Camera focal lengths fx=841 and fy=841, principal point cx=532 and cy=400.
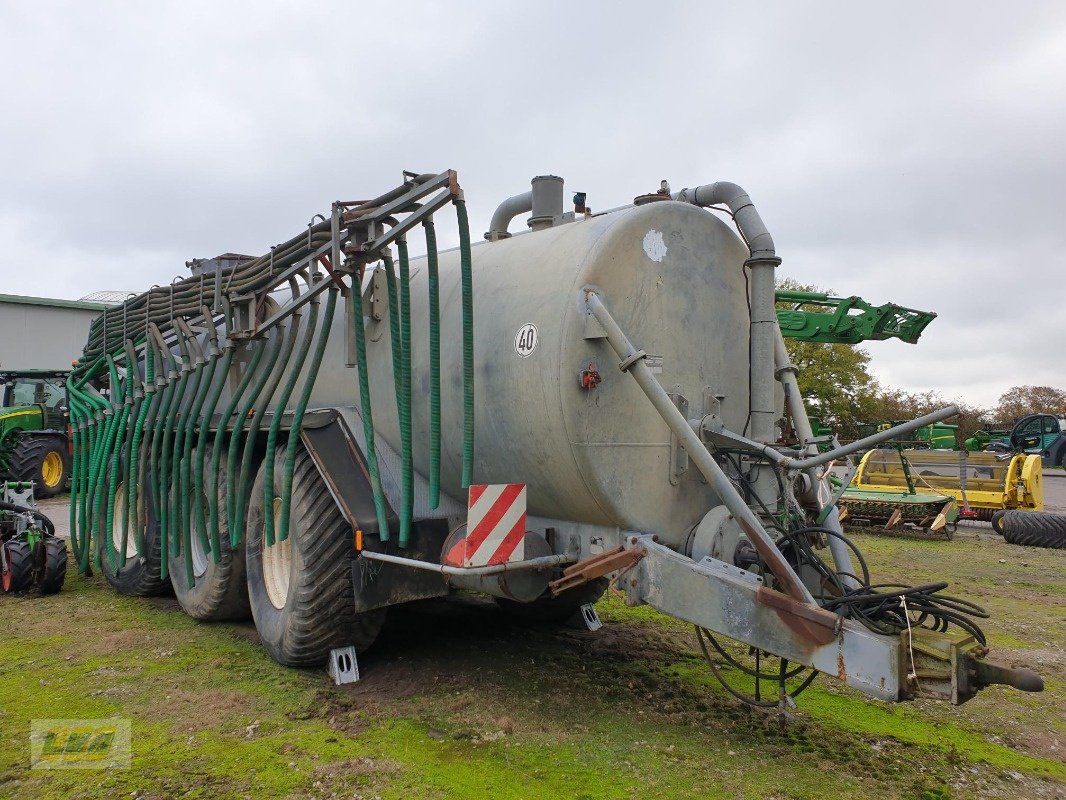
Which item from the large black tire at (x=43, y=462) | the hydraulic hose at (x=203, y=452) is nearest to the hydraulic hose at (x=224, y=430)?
the hydraulic hose at (x=203, y=452)

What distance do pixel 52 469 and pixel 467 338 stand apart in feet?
49.3

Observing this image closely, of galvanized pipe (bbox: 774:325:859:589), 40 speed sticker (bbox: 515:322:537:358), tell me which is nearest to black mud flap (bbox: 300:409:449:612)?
40 speed sticker (bbox: 515:322:537:358)

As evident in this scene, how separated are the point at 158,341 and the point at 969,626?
225 inches

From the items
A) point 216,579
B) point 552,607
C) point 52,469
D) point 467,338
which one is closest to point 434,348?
point 467,338

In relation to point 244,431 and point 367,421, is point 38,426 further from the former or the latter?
point 367,421

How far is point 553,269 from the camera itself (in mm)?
4164

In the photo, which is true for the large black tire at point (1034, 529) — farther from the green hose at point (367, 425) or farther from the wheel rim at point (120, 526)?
the wheel rim at point (120, 526)

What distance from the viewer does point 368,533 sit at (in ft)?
14.4

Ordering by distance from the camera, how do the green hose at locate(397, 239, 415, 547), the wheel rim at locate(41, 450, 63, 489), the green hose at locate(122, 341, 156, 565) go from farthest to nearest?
1. the wheel rim at locate(41, 450, 63, 489)
2. the green hose at locate(122, 341, 156, 565)
3. the green hose at locate(397, 239, 415, 547)

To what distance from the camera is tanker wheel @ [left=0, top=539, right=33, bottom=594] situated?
681cm

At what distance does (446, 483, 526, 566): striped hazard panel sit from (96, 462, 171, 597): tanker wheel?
145 inches

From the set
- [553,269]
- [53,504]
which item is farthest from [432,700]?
[53,504]

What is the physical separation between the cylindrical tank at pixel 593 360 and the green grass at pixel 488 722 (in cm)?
103

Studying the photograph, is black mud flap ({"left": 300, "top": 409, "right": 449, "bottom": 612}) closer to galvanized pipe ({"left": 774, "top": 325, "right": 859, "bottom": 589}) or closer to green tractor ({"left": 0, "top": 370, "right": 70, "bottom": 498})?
galvanized pipe ({"left": 774, "top": 325, "right": 859, "bottom": 589})
